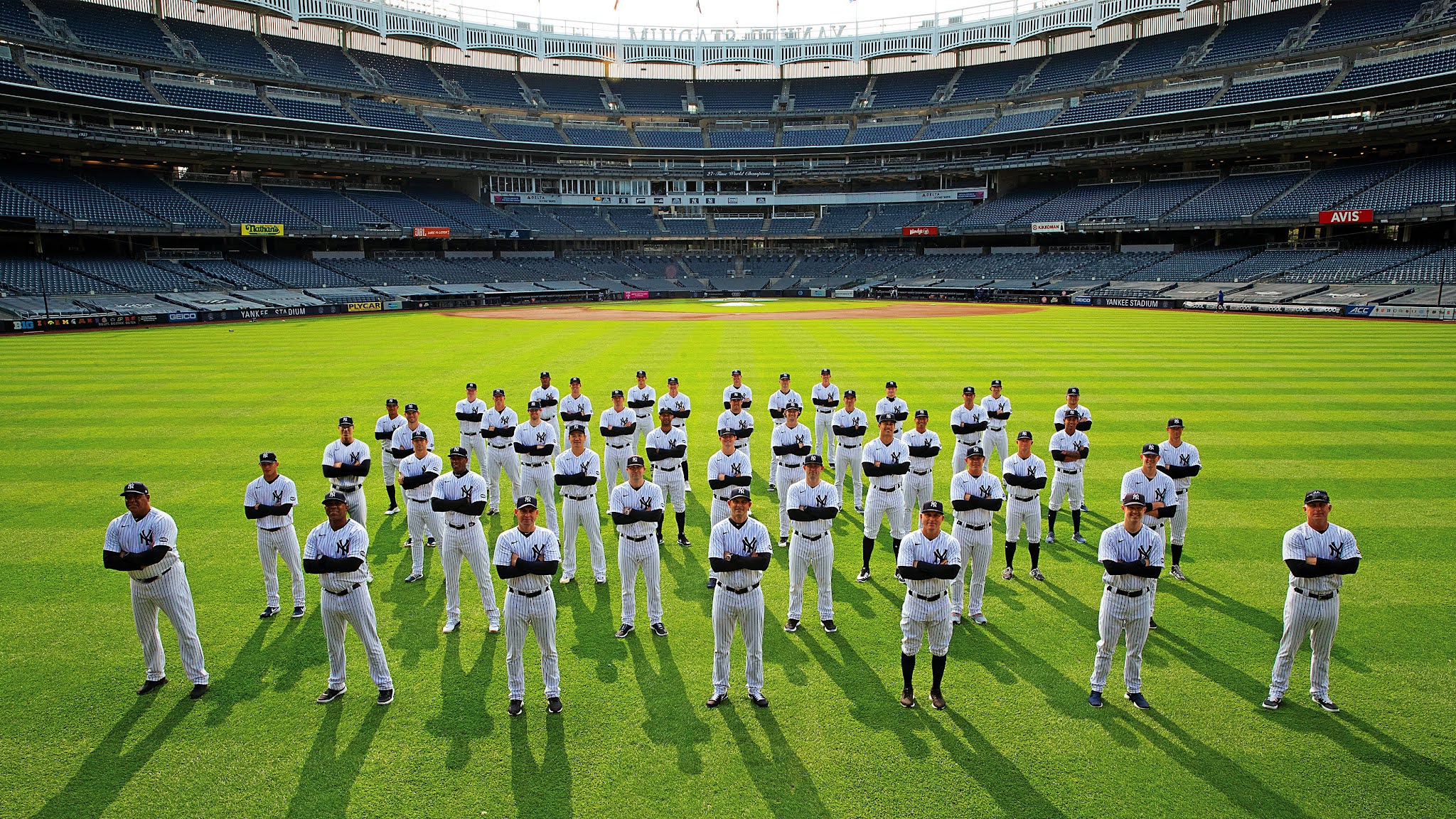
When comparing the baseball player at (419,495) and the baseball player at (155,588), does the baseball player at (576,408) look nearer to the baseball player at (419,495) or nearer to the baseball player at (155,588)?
the baseball player at (419,495)

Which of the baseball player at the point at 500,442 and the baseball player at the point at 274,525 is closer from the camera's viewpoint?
the baseball player at the point at 274,525

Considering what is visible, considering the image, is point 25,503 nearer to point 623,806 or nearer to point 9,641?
point 9,641

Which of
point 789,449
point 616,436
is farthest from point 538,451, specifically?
point 789,449

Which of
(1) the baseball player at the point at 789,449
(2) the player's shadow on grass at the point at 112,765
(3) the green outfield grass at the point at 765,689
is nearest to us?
(2) the player's shadow on grass at the point at 112,765

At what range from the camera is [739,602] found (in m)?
6.91

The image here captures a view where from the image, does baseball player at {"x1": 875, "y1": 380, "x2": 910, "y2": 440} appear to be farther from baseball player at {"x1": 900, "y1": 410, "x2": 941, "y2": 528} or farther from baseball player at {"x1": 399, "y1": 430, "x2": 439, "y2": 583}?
baseball player at {"x1": 399, "y1": 430, "x2": 439, "y2": 583}

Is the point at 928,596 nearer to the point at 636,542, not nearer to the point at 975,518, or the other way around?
the point at 975,518

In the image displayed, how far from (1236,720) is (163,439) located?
19324mm

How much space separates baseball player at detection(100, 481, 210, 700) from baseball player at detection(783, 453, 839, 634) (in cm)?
595

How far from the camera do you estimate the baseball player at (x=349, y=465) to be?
1002cm

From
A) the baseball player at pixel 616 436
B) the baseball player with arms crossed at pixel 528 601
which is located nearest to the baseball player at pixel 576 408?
the baseball player at pixel 616 436

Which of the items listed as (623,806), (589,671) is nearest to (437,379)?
(589,671)

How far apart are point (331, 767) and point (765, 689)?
12.4 ft

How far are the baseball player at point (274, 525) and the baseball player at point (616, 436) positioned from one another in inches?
180
